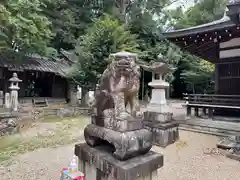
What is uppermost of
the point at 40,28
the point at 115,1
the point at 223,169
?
the point at 115,1

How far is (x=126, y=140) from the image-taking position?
1659 mm

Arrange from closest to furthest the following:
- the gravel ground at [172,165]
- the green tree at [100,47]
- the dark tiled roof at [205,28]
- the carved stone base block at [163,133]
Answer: the gravel ground at [172,165], the carved stone base block at [163,133], the dark tiled roof at [205,28], the green tree at [100,47]

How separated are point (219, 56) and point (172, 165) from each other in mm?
5520

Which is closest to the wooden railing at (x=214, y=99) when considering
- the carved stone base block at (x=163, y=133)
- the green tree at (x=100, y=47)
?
the carved stone base block at (x=163, y=133)

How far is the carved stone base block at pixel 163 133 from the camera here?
4.92m

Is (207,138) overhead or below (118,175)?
below

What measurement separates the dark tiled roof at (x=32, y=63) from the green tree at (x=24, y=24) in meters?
0.79

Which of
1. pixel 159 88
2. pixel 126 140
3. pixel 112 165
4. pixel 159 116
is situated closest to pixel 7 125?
pixel 159 116

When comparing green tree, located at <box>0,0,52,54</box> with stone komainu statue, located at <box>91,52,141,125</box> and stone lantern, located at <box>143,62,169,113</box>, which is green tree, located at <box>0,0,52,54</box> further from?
stone komainu statue, located at <box>91,52,141,125</box>

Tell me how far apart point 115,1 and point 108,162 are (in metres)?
15.0

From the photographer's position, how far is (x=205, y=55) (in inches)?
323

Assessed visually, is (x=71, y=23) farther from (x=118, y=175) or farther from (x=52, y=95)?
(x=118, y=175)

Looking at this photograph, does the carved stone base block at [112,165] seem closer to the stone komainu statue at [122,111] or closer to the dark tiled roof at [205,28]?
the stone komainu statue at [122,111]

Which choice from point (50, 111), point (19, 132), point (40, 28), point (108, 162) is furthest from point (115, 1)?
point (108, 162)
